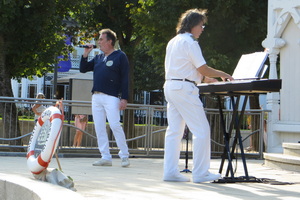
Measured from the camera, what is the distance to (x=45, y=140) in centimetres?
707

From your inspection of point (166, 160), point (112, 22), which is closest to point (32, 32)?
point (112, 22)

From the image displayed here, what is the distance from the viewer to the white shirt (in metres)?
7.69

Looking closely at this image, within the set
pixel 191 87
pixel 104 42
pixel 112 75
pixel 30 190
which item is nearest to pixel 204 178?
pixel 191 87

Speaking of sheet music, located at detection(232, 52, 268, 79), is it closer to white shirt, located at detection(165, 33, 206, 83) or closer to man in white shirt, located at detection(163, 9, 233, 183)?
man in white shirt, located at detection(163, 9, 233, 183)

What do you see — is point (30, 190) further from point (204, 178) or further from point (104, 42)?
point (104, 42)

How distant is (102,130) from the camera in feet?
34.8

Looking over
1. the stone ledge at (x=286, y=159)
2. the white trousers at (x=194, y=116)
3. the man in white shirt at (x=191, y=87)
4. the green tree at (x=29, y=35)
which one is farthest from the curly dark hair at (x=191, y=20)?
the green tree at (x=29, y=35)

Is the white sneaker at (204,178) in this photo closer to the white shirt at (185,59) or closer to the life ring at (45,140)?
the white shirt at (185,59)

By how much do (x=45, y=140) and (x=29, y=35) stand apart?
11.7m

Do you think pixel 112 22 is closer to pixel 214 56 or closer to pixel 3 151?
pixel 214 56

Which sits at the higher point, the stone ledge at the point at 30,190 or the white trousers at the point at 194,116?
the white trousers at the point at 194,116

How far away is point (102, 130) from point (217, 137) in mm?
6337

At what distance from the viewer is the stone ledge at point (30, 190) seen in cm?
538

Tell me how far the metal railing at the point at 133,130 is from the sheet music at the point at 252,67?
6680mm
